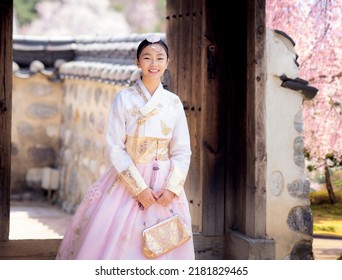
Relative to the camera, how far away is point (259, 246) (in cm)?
541

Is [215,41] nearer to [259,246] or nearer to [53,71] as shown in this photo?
[259,246]

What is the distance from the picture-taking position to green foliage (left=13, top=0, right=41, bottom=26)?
25031 millimetres

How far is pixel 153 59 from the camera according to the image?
4543 mm

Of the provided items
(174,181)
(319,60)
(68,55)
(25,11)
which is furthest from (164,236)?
(25,11)

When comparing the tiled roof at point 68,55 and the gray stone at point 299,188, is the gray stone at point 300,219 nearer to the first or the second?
the gray stone at point 299,188

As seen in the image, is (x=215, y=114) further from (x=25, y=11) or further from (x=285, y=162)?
(x=25, y=11)

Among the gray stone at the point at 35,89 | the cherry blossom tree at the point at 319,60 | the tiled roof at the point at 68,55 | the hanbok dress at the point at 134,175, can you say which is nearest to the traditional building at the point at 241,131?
the hanbok dress at the point at 134,175

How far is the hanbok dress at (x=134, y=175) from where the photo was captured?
14.8 ft

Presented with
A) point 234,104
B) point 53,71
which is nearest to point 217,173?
point 234,104

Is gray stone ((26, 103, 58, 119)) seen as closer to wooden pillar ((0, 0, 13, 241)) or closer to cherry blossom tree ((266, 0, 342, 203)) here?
cherry blossom tree ((266, 0, 342, 203))

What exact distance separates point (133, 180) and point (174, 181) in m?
0.25

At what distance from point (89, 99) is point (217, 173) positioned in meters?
3.60
